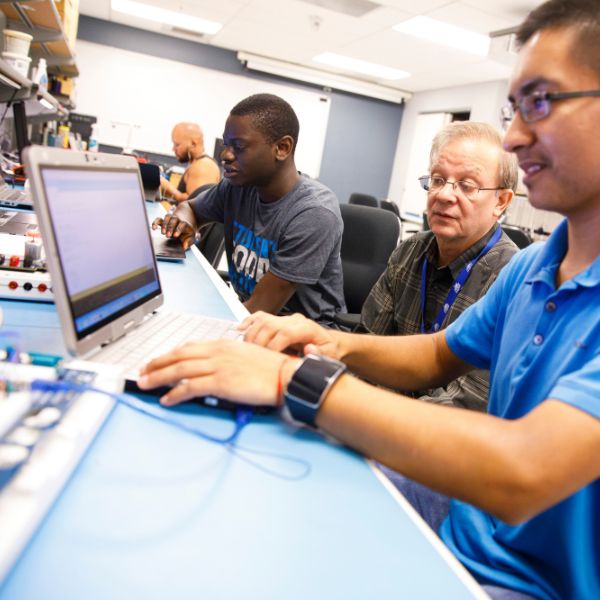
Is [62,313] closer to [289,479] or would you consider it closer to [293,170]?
Answer: [289,479]

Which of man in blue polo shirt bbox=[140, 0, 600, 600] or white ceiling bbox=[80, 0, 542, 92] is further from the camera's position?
white ceiling bbox=[80, 0, 542, 92]

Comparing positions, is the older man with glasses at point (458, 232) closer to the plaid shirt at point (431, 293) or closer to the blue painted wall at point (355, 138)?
the plaid shirt at point (431, 293)

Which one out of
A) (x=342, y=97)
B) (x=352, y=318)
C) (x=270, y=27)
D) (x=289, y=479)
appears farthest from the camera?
(x=342, y=97)

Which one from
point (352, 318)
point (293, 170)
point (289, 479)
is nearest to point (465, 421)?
point (289, 479)

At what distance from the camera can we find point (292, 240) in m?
1.78

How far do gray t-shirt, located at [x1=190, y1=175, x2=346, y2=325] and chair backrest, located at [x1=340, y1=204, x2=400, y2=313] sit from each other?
0.82 ft

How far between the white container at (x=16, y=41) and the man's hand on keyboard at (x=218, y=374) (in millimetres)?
2796

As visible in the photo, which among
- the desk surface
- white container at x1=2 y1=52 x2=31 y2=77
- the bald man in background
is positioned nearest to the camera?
the desk surface

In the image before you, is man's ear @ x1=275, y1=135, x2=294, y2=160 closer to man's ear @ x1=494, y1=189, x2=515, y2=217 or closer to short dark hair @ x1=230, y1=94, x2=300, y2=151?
short dark hair @ x1=230, y1=94, x2=300, y2=151

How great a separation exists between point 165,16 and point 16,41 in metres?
3.98

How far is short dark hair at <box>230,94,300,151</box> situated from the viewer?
6.03 ft

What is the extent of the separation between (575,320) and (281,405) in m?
0.43

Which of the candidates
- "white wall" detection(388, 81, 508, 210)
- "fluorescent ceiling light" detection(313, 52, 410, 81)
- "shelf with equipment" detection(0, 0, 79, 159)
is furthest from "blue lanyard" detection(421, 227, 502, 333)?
"fluorescent ceiling light" detection(313, 52, 410, 81)

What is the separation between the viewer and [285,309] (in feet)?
6.24
